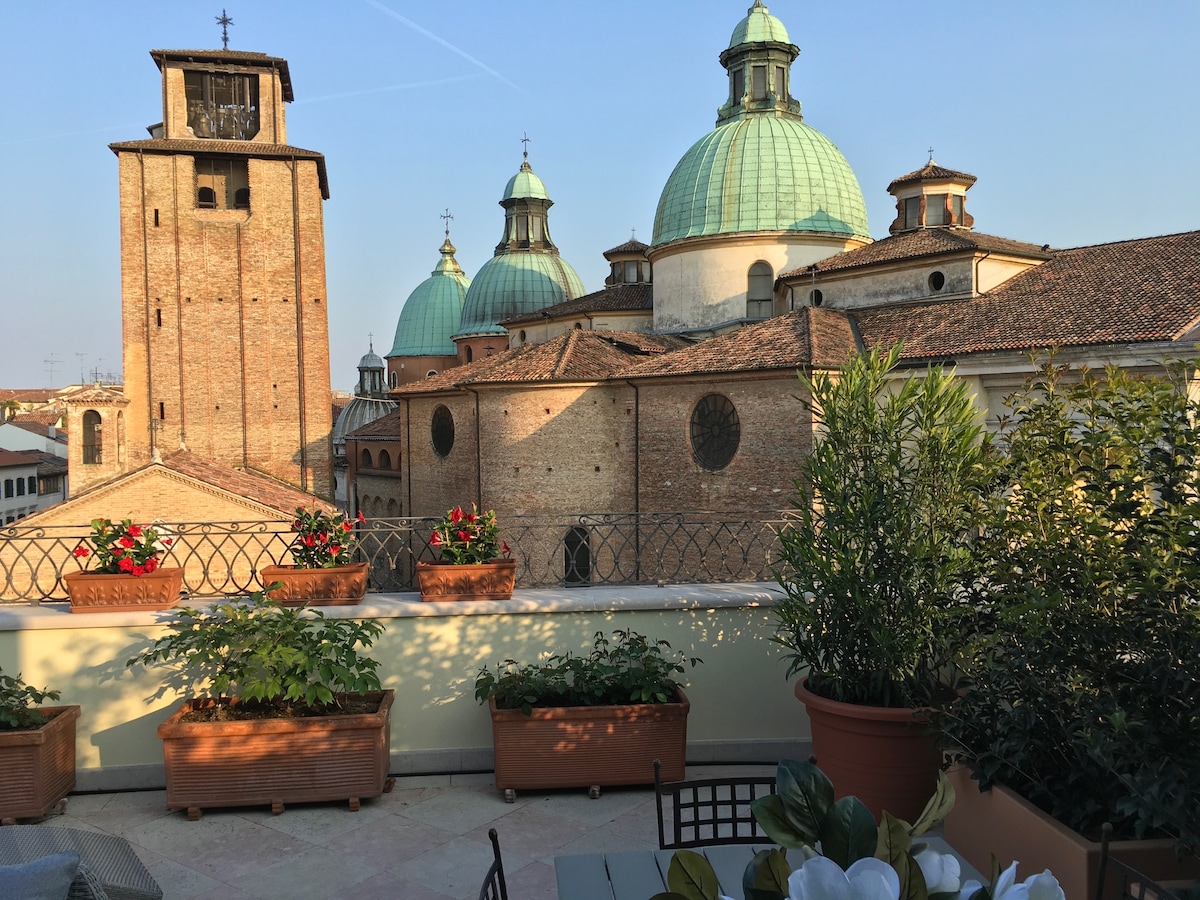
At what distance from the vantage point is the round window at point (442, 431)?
922 inches

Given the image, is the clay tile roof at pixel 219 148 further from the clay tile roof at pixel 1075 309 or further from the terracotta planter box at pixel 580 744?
the terracotta planter box at pixel 580 744

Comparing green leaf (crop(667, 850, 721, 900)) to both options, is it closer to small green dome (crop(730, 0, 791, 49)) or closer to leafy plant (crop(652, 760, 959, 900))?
leafy plant (crop(652, 760, 959, 900))

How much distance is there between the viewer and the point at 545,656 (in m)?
5.61

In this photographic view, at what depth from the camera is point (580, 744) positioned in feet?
16.5

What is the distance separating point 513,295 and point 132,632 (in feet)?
121

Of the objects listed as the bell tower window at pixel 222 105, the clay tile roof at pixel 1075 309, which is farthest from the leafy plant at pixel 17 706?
the bell tower window at pixel 222 105

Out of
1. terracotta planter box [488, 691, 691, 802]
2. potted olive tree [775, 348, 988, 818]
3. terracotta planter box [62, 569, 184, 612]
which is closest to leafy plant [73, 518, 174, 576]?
terracotta planter box [62, 569, 184, 612]

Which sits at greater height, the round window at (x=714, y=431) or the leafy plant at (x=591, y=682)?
the round window at (x=714, y=431)

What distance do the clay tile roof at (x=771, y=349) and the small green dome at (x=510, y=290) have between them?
23.2m

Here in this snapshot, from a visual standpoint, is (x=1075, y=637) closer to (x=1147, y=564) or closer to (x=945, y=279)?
(x=1147, y=564)

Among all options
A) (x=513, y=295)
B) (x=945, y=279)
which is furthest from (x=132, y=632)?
(x=513, y=295)

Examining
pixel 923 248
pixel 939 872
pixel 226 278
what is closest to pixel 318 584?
pixel 939 872

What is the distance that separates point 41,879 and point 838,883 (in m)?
2.52

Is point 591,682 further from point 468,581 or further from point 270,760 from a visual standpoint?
point 270,760
